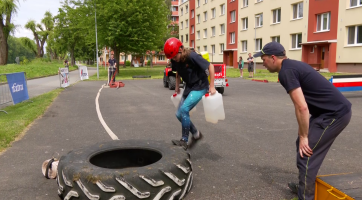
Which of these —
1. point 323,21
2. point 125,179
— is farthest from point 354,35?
point 125,179

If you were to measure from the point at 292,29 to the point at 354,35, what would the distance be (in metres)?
7.89

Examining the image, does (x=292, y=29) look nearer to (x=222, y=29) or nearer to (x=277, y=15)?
(x=277, y=15)

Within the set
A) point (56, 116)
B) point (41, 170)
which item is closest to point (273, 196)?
point (41, 170)

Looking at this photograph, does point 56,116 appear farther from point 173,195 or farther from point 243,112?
point 173,195

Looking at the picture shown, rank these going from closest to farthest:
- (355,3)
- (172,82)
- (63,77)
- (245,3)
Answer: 1. (172,82)
2. (63,77)
3. (355,3)
4. (245,3)

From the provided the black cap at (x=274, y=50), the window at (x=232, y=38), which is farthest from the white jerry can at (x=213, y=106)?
the window at (x=232, y=38)

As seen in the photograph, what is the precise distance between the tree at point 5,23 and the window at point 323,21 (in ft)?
117

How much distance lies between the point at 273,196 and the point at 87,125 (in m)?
5.22

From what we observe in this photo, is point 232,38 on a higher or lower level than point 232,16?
lower

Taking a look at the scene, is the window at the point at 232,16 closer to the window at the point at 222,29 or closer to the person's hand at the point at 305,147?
the window at the point at 222,29

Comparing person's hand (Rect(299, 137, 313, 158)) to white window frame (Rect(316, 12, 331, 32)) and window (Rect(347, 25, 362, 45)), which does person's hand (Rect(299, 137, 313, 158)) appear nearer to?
window (Rect(347, 25, 362, 45))

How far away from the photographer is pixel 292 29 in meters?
33.3

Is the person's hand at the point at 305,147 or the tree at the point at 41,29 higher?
the tree at the point at 41,29

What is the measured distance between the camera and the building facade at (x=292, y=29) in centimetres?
2656
